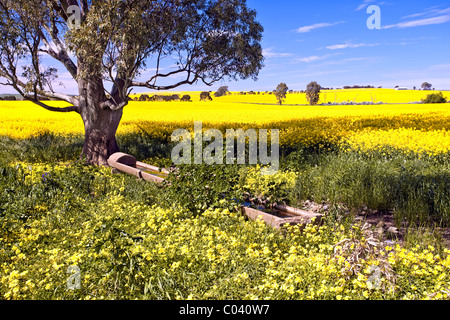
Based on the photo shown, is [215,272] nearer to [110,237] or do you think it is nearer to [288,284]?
[288,284]

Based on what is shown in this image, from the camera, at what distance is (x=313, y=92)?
8619cm

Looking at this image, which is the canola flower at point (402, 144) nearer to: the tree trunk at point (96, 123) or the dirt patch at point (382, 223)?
the dirt patch at point (382, 223)

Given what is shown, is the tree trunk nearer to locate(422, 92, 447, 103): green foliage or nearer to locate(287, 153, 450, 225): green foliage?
locate(287, 153, 450, 225): green foliage

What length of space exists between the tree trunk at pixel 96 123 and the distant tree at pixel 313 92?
246 ft

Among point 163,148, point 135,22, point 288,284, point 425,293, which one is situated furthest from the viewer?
point 163,148

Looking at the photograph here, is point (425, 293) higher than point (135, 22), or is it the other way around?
point (135, 22)

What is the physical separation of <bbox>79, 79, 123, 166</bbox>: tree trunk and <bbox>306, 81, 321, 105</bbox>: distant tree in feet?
246

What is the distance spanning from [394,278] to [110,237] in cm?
369

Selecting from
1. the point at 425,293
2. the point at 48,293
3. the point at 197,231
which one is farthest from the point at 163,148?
the point at 425,293

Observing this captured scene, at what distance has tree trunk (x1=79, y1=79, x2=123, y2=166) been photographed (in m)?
15.7

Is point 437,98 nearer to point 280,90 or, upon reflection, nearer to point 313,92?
point 313,92

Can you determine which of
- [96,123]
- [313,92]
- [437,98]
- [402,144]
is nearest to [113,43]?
[96,123]

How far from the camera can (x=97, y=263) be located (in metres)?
4.82
